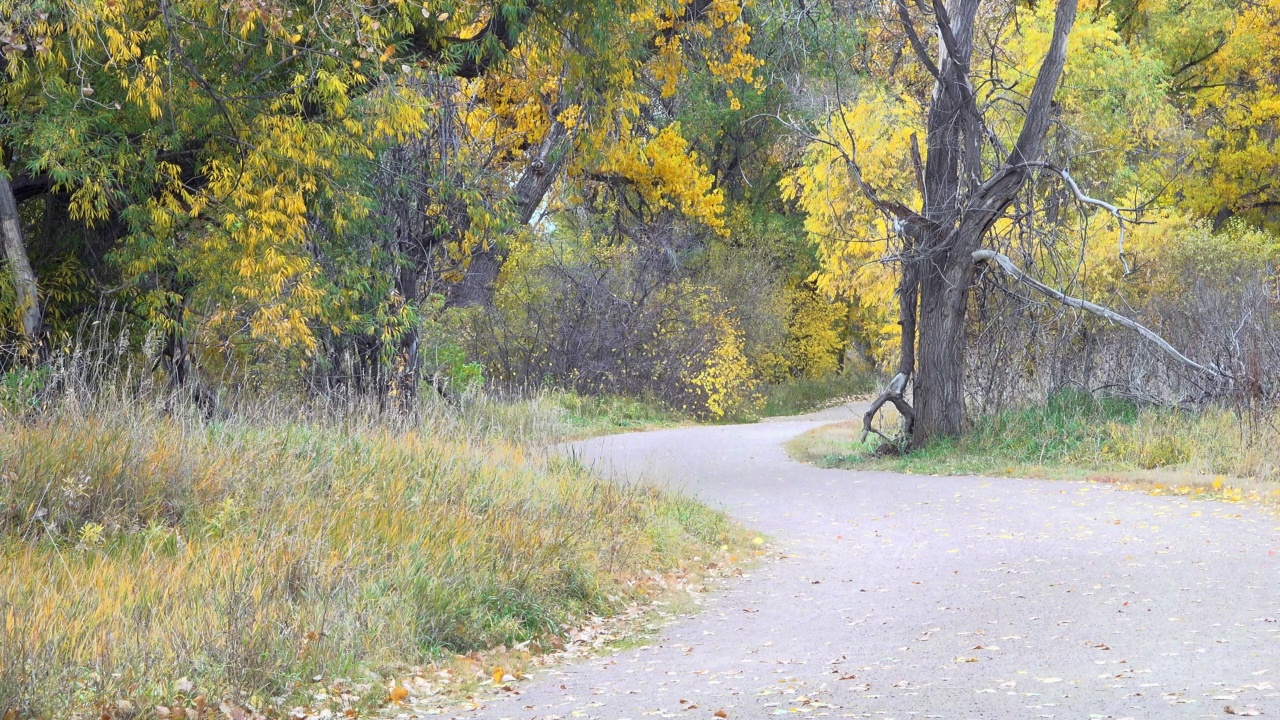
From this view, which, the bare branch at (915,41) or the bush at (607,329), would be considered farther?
the bush at (607,329)

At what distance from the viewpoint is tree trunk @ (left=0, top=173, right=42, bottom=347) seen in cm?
1200

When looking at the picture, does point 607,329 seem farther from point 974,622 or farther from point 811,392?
point 974,622

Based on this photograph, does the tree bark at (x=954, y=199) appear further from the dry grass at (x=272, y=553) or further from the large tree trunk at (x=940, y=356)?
the dry grass at (x=272, y=553)

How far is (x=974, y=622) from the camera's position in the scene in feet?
26.4

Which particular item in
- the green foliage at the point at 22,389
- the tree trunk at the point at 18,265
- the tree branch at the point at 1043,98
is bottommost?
the green foliage at the point at 22,389

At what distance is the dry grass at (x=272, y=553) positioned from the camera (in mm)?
6012

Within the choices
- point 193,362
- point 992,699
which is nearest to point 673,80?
point 193,362

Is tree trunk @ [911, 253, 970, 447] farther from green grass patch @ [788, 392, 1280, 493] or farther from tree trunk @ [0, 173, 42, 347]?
tree trunk @ [0, 173, 42, 347]

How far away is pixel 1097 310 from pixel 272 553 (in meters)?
12.9

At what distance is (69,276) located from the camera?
13.1 m

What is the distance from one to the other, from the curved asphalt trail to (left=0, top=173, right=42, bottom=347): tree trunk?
20.9 ft

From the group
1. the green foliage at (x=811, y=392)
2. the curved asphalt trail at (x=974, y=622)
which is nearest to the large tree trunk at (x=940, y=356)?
the curved asphalt trail at (x=974, y=622)

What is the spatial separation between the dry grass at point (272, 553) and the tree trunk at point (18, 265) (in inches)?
98.8

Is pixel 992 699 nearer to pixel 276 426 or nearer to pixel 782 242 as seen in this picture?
pixel 276 426
